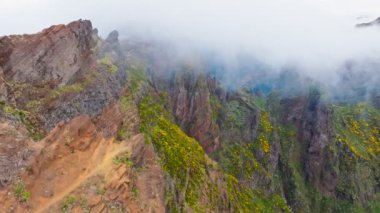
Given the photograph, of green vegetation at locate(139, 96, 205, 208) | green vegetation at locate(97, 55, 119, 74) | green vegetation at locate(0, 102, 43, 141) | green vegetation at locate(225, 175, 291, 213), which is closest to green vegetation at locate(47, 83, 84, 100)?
green vegetation at locate(0, 102, 43, 141)

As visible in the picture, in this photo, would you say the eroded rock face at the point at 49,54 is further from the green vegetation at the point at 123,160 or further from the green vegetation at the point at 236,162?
the green vegetation at the point at 236,162

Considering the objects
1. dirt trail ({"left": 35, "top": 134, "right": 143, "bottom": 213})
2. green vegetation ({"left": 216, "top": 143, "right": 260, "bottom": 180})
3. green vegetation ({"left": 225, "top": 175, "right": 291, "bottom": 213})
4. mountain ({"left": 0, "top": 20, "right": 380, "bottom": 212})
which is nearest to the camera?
dirt trail ({"left": 35, "top": 134, "right": 143, "bottom": 213})

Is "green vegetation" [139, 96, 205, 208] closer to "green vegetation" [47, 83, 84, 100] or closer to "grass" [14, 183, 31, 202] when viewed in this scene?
"green vegetation" [47, 83, 84, 100]

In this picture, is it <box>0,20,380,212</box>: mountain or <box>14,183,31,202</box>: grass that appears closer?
<box>14,183,31,202</box>: grass

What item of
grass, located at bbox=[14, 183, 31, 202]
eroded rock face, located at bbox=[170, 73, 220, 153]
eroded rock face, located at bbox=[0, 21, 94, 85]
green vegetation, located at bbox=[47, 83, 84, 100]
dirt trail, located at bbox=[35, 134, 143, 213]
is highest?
eroded rock face, located at bbox=[0, 21, 94, 85]

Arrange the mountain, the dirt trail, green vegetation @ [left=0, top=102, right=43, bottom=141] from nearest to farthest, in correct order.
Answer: the dirt trail, the mountain, green vegetation @ [left=0, top=102, right=43, bottom=141]

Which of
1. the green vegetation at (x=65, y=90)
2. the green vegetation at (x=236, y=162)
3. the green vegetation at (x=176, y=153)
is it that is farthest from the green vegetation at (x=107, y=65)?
the green vegetation at (x=236, y=162)

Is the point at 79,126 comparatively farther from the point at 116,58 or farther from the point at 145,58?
the point at 145,58

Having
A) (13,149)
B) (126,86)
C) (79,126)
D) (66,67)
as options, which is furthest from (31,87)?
(126,86)
